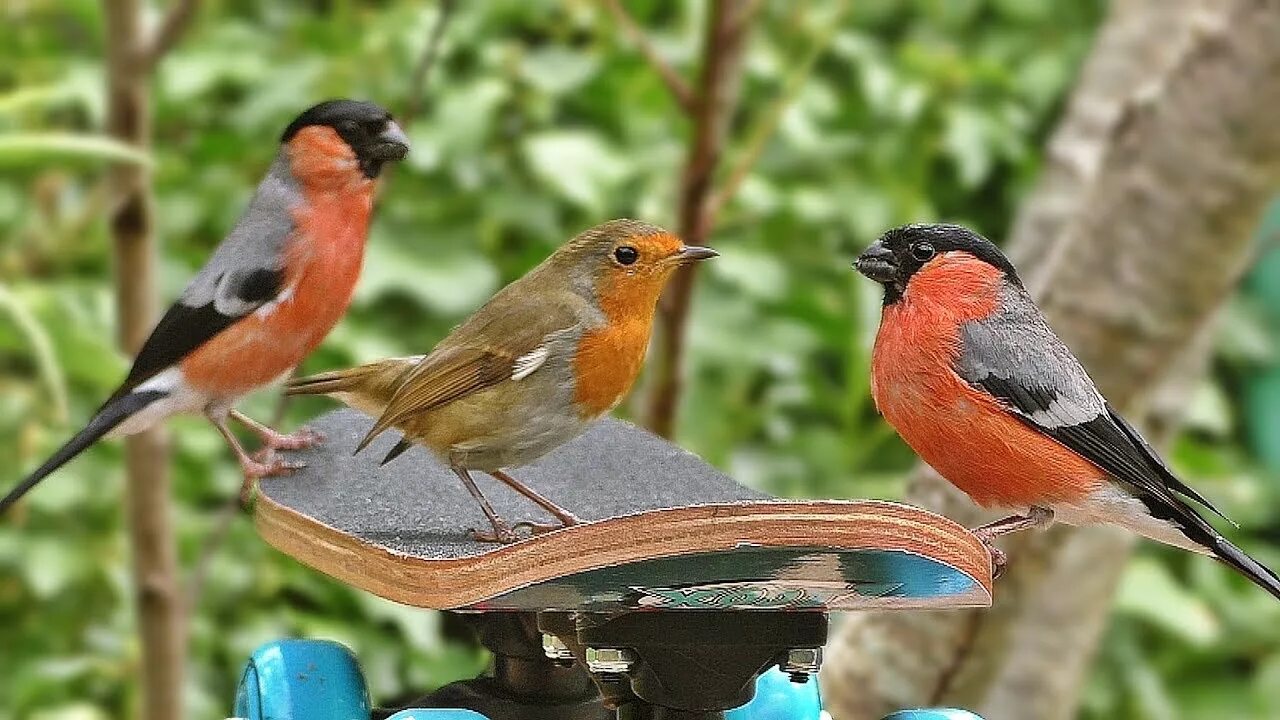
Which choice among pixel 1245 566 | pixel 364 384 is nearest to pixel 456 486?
pixel 364 384

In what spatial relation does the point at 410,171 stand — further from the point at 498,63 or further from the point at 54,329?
the point at 54,329

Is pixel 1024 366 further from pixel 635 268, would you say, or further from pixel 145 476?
pixel 145 476

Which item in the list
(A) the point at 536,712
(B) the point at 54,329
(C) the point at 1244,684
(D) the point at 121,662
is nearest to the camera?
(A) the point at 536,712

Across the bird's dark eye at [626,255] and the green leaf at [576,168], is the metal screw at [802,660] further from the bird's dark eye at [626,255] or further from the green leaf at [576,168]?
the green leaf at [576,168]

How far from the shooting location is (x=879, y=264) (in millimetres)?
1977

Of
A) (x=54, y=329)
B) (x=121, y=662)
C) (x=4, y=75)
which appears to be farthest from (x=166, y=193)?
(x=54, y=329)

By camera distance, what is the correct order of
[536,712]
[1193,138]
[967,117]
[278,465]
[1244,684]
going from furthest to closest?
[1244,684] → [967,117] → [1193,138] → [278,465] → [536,712]

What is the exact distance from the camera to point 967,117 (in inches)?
189

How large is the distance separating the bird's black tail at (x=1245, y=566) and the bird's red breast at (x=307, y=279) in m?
1.06

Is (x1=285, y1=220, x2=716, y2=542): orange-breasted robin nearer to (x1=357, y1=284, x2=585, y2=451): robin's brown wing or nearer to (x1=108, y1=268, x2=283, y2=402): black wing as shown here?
(x1=357, y1=284, x2=585, y2=451): robin's brown wing

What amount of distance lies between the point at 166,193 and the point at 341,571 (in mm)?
2942

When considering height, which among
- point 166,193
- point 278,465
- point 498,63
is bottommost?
point 278,465

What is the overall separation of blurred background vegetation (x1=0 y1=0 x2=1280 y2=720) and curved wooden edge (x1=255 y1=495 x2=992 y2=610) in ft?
7.15

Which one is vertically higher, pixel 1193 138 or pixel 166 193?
pixel 1193 138
